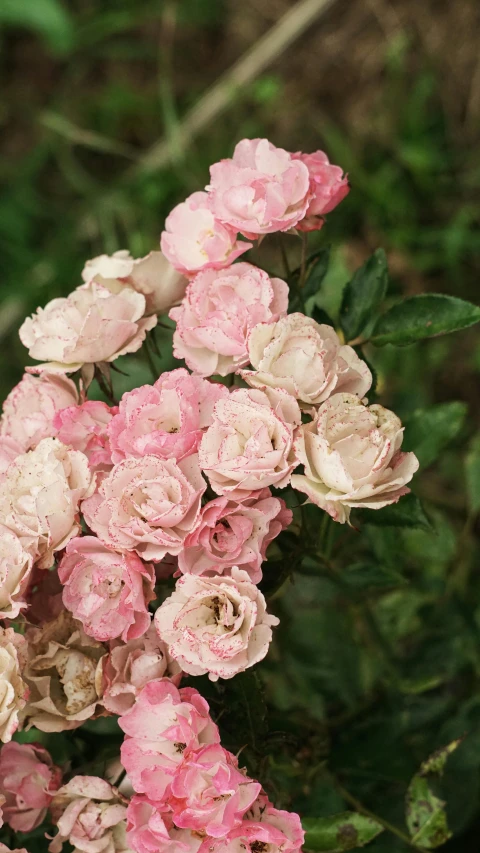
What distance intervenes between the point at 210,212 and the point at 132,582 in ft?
1.16

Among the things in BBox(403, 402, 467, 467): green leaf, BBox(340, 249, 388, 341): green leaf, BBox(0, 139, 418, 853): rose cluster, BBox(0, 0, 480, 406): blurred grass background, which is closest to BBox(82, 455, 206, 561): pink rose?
BBox(0, 139, 418, 853): rose cluster

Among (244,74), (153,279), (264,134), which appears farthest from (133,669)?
(244,74)

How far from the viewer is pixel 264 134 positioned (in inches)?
83.0

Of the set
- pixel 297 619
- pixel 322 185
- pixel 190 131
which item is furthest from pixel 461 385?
pixel 322 185

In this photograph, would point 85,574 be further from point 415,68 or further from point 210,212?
point 415,68

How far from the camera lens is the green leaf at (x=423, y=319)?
34.1 inches

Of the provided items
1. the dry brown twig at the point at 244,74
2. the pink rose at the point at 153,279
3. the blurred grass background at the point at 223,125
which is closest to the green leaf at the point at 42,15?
the blurred grass background at the point at 223,125

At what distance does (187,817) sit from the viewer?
0.68 m

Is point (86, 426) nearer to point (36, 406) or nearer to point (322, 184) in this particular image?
point (36, 406)

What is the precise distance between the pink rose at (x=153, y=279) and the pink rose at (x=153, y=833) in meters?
0.45

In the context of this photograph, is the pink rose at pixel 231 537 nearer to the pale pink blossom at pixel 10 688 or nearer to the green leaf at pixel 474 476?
the pale pink blossom at pixel 10 688

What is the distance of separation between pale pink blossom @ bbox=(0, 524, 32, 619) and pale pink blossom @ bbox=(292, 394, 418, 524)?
23 cm

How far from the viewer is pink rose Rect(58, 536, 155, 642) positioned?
0.73 meters

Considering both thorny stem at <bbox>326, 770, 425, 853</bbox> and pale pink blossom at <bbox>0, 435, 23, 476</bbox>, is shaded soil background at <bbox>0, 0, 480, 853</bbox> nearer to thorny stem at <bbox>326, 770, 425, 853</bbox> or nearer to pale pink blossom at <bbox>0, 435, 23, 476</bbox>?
thorny stem at <bbox>326, 770, 425, 853</bbox>
